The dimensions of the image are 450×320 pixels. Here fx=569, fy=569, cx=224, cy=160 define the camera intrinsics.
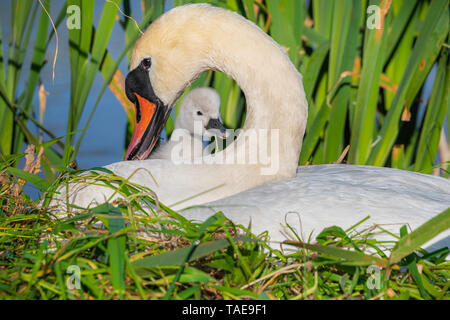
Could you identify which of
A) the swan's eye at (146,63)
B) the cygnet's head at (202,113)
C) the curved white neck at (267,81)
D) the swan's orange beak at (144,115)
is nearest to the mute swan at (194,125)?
the cygnet's head at (202,113)

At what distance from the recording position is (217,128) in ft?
9.43

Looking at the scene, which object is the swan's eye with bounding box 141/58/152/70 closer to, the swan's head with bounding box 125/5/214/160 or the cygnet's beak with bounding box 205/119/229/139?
the swan's head with bounding box 125/5/214/160

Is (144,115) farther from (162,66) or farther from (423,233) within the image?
(423,233)

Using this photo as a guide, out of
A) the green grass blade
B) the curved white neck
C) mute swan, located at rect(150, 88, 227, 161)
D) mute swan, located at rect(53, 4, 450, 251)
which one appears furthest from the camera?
mute swan, located at rect(150, 88, 227, 161)

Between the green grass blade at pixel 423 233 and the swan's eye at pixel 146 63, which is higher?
the swan's eye at pixel 146 63

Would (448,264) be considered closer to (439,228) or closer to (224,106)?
(439,228)

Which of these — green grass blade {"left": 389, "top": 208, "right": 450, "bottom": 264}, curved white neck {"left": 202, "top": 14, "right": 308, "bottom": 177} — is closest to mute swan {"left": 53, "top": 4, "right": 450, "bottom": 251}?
curved white neck {"left": 202, "top": 14, "right": 308, "bottom": 177}

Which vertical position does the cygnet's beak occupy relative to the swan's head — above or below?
below

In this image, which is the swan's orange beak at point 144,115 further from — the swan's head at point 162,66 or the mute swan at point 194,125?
the mute swan at point 194,125

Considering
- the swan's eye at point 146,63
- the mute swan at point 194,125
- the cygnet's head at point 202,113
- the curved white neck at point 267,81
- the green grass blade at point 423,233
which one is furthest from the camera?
the cygnet's head at point 202,113

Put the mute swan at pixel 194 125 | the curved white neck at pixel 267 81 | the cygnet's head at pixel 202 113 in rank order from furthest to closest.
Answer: the cygnet's head at pixel 202 113 < the mute swan at pixel 194 125 < the curved white neck at pixel 267 81

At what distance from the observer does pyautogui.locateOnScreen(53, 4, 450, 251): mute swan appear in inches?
69.1

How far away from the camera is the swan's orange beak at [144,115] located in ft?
6.88
